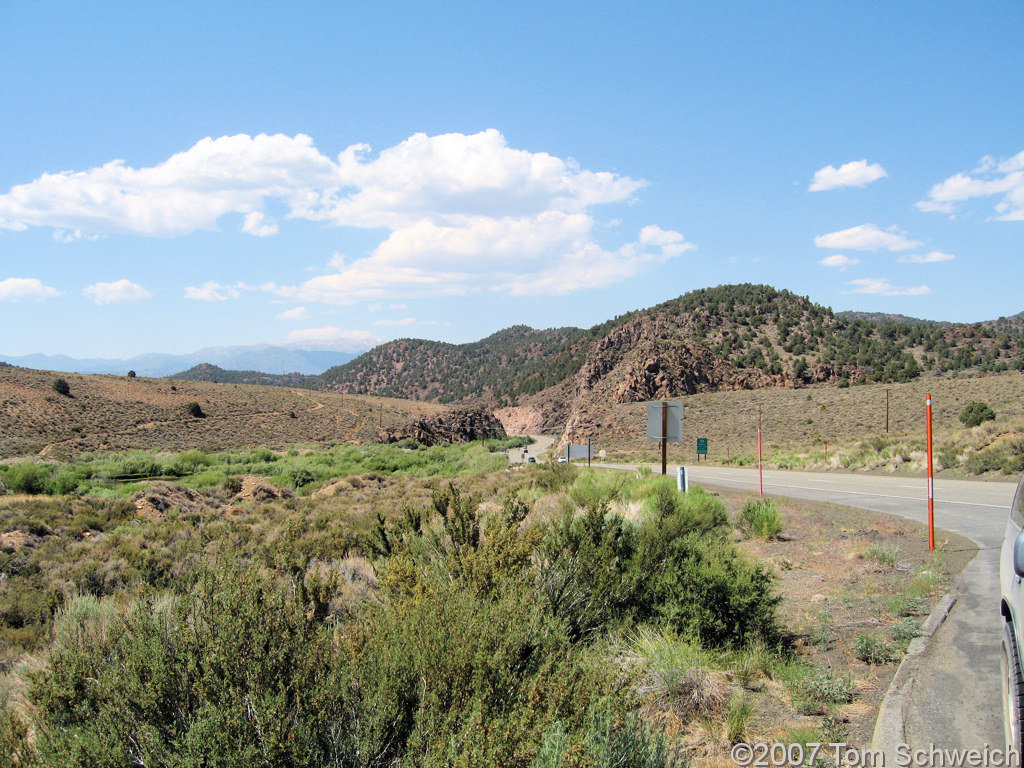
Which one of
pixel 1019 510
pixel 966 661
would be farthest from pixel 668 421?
pixel 1019 510

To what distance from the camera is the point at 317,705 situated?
9.53ft

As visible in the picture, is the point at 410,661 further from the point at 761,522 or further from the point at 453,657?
the point at 761,522

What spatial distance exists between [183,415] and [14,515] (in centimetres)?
4975

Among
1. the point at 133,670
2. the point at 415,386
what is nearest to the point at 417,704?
the point at 133,670

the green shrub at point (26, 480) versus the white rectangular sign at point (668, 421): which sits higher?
the white rectangular sign at point (668, 421)

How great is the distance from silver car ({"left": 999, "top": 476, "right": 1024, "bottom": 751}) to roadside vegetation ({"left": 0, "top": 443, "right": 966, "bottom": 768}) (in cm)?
99

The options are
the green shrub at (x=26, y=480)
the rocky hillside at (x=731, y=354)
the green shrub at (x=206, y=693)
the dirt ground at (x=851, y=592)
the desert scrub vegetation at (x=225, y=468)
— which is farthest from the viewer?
the rocky hillside at (x=731, y=354)

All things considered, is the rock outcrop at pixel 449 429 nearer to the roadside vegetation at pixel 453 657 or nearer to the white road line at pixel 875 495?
the white road line at pixel 875 495

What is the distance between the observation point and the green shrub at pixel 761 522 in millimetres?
11344

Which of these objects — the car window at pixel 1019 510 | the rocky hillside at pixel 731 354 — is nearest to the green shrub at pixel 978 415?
the rocky hillside at pixel 731 354

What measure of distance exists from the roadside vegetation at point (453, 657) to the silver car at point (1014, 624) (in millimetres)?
993

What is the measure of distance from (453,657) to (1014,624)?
2.95 metres

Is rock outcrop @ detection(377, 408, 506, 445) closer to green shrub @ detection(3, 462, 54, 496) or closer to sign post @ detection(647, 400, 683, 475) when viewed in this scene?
green shrub @ detection(3, 462, 54, 496)

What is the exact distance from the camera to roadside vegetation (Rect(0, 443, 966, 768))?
2.72 metres
